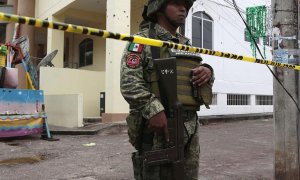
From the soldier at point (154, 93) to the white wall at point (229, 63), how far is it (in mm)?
10050

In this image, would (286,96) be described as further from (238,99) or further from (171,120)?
(238,99)

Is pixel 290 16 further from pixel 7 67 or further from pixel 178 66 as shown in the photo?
pixel 7 67

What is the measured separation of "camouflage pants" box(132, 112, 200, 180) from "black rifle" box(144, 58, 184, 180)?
6 cm

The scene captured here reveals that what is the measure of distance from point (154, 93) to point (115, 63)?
26.0ft

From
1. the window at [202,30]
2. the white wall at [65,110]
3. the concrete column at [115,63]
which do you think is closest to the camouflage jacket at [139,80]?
the white wall at [65,110]

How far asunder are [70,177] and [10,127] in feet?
10.7

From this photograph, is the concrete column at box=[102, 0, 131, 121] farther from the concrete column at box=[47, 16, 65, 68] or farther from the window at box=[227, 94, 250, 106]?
the window at box=[227, 94, 250, 106]

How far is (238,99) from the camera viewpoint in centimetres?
1449

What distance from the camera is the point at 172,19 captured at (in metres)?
2.41

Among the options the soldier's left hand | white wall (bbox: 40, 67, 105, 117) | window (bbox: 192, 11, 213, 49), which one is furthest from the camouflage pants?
window (bbox: 192, 11, 213, 49)

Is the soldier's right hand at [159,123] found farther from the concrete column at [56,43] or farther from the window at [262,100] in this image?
the window at [262,100]

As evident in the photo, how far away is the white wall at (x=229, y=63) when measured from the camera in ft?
43.4

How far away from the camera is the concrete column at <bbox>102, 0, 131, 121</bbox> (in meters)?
10.1

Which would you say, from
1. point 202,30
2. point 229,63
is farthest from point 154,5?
point 229,63
